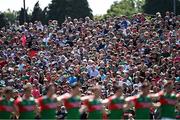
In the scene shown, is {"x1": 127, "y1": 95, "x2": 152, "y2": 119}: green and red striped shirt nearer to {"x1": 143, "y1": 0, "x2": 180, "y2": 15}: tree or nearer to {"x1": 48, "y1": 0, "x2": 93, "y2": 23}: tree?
{"x1": 143, "y1": 0, "x2": 180, "y2": 15}: tree

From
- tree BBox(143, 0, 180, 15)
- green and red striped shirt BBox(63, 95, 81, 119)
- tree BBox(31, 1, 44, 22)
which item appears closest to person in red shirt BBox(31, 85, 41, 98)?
green and red striped shirt BBox(63, 95, 81, 119)

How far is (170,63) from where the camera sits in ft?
97.6

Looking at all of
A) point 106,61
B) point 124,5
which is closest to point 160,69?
point 106,61

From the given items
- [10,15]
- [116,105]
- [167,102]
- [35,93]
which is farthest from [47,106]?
[10,15]

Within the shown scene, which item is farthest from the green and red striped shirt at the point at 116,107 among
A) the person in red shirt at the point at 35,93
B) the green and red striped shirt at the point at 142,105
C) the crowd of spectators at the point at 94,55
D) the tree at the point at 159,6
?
the tree at the point at 159,6

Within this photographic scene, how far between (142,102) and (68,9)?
58323 millimetres

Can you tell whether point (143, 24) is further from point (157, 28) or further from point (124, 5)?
point (124, 5)

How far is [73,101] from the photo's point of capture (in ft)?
Result: 69.5

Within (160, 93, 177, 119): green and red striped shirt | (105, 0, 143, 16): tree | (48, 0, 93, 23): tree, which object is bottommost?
(160, 93, 177, 119): green and red striped shirt

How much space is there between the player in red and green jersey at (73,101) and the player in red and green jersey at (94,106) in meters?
0.29

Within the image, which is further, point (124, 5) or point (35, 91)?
point (124, 5)

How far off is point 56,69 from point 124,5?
3317 inches

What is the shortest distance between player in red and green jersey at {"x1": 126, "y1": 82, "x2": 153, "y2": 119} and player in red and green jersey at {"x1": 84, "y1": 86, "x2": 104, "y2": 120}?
0.85 metres

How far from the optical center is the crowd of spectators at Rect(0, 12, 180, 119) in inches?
1149
